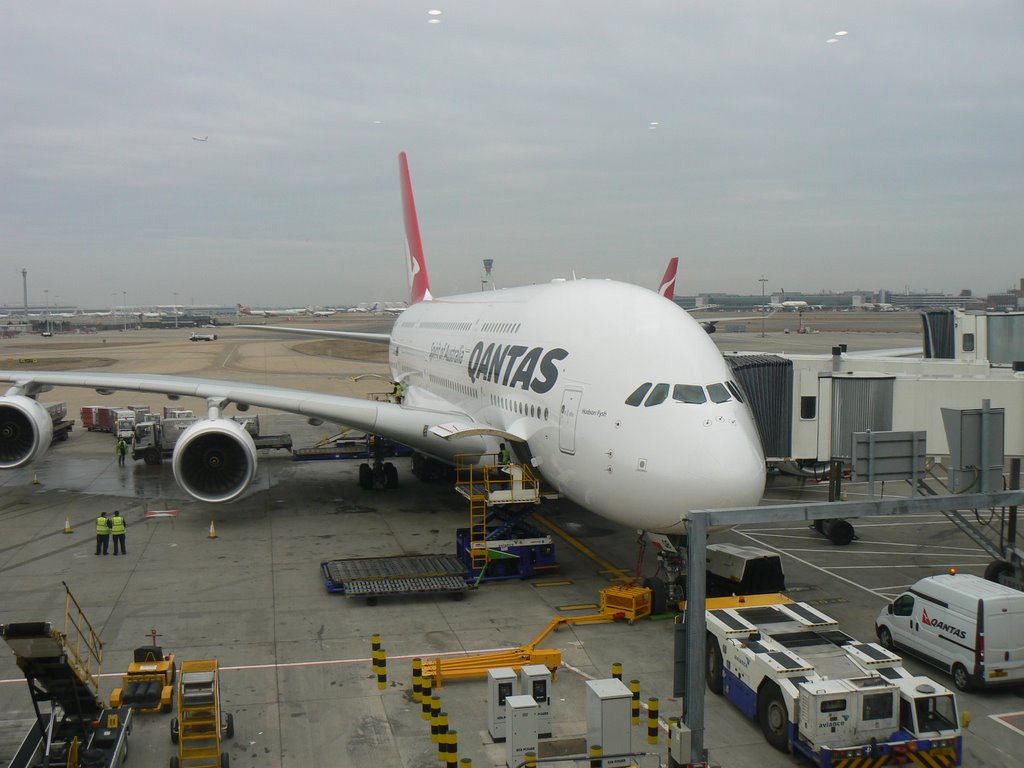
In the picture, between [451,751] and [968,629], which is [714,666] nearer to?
[968,629]

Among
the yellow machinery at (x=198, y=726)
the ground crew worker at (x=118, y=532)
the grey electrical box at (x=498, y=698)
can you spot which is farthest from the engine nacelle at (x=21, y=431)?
the grey electrical box at (x=498, y=698)

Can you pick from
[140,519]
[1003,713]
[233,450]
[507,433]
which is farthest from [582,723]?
[140,519]

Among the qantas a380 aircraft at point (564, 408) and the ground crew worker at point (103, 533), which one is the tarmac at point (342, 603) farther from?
the qantas a380 aircraft at point (564, 408)

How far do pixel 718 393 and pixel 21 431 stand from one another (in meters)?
19.1

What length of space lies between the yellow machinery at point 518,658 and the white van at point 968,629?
4.30 m

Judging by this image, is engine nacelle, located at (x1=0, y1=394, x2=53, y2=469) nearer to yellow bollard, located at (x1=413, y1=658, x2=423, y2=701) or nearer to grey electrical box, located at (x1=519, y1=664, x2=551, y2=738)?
yellow bollard, located at (x1=413, y1=658, x2=423, y2=701)

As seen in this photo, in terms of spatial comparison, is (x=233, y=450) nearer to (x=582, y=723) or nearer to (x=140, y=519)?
(x=140, y=519)

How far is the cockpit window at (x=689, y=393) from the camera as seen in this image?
1406cm

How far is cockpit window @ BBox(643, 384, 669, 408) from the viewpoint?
14.1 m

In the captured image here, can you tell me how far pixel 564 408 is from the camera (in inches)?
623

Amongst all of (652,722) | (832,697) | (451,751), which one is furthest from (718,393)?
(451,751)

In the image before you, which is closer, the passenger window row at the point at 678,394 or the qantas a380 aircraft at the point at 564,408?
the qantas a380 aircraft at the point at 564,408

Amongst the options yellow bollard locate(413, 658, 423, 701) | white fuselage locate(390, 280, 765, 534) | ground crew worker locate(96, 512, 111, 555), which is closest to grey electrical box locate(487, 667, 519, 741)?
yellow bollard locate(413, 658, 423, 701)

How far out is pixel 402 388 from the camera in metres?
31.2
